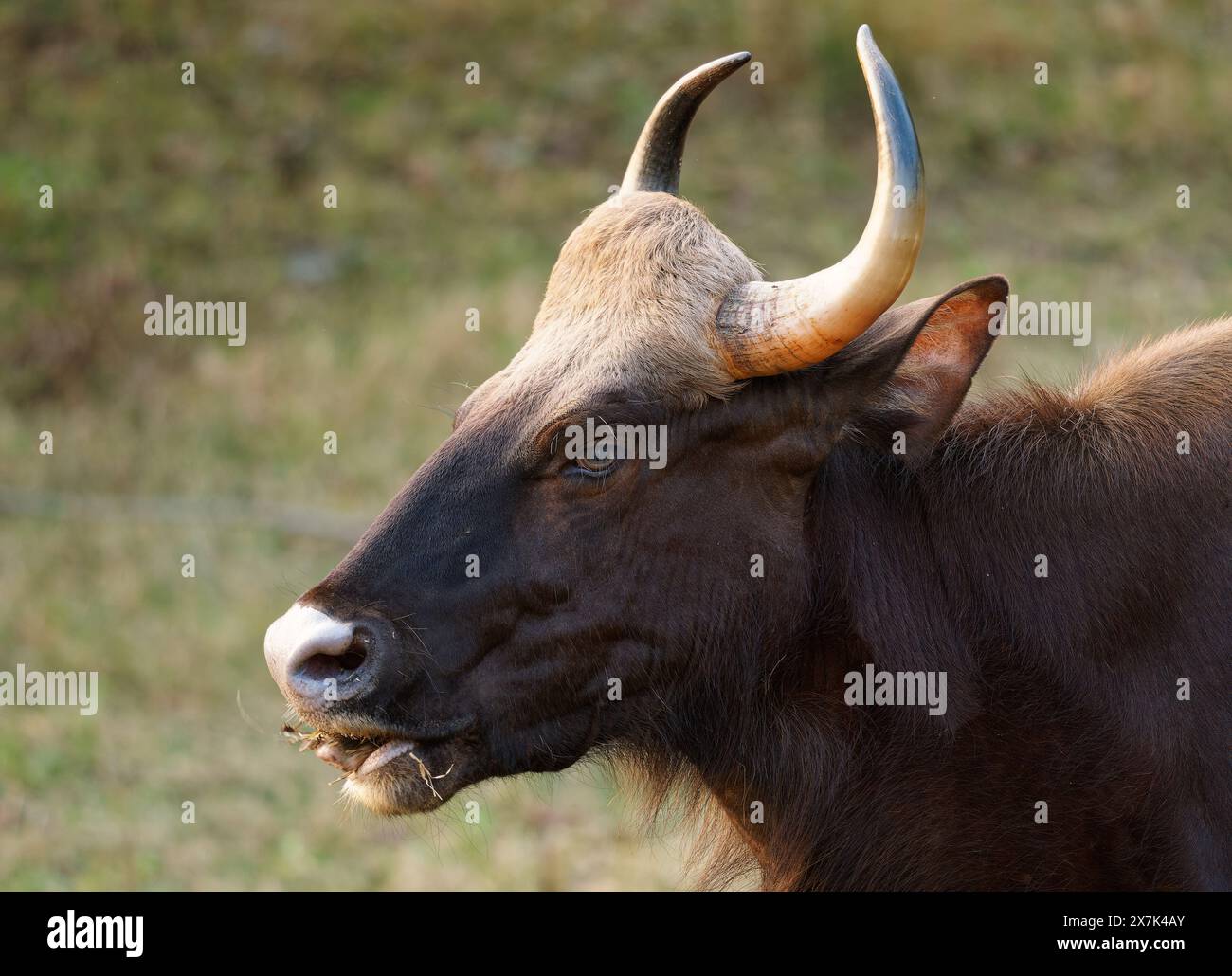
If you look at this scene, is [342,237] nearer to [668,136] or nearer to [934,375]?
[668,136]

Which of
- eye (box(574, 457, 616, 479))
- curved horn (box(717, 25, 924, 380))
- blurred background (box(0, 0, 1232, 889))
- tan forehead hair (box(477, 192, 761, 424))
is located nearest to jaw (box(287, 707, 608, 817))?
eye (box(574, 457, 616, 479))

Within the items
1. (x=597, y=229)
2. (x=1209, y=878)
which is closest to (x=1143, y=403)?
(x=1209, y=878)

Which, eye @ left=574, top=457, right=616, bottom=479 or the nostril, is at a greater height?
eye @ left=574, top=457, right=616, bottom=479

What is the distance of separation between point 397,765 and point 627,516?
3.14 ft

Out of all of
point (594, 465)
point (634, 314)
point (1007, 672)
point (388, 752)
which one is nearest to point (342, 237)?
point (634, 314)

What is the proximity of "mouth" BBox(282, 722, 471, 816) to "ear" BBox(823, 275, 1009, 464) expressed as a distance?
4.99 feet

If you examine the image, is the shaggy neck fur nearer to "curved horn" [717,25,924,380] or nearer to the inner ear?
the inner ear

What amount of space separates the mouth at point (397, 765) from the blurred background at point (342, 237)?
417 cm

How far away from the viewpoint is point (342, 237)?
50.1 ft

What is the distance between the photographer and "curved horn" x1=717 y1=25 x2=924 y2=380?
400 cm

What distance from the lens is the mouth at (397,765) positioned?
13.5ft

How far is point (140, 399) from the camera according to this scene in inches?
529

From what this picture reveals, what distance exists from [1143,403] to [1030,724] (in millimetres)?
1097

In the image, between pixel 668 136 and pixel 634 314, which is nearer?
pixel 634 314
